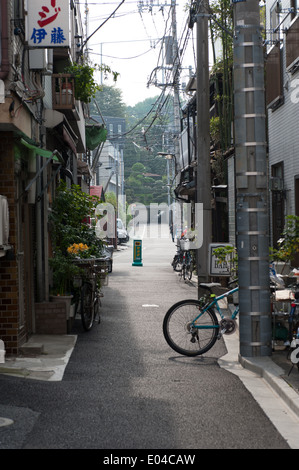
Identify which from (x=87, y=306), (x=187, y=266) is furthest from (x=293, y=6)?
(x=187, y=266)

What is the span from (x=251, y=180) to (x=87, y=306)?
447cm

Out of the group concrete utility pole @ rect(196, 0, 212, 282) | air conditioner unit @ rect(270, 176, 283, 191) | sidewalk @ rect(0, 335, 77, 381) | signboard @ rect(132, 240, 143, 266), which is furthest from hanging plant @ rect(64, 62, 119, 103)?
signboard @ rect(132, 240, 143, 266)

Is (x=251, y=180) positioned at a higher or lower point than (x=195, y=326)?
higher

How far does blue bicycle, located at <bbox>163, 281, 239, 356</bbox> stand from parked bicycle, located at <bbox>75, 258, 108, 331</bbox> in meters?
2.66

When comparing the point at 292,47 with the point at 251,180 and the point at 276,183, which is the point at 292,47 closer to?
the point at 276,183

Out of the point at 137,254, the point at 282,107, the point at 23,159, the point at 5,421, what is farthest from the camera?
the point at 137,254

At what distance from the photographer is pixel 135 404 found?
7.31 m

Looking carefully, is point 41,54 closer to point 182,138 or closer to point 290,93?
point 290,93

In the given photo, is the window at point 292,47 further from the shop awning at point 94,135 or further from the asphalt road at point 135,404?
the shop awning at point 94,135

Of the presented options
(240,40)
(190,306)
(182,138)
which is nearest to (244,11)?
(240,40)

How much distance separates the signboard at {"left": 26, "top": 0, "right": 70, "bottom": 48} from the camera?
35.6ft

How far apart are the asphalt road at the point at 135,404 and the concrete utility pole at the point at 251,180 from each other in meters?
0.91

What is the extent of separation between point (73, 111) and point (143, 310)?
195 inches

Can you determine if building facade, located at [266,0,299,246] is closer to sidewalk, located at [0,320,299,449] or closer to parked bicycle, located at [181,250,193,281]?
sidewalk, located at [0,320,299,449]
